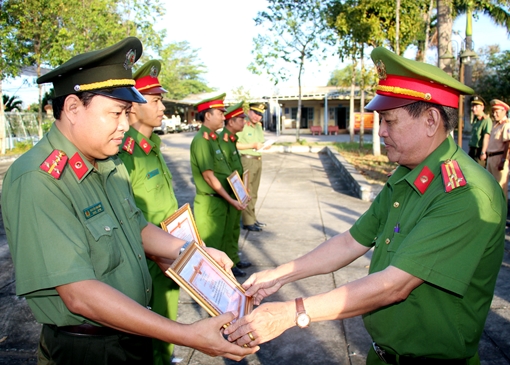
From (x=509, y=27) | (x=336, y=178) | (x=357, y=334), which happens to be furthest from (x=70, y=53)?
(x=509, y=27)

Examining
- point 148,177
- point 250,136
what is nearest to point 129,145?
point 148,177

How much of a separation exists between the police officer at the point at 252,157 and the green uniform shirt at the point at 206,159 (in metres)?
1.93

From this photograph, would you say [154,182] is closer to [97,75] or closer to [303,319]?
[97,75]

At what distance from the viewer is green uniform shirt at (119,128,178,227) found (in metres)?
3.35

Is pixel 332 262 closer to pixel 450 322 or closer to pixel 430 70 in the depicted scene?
pixel 450 322

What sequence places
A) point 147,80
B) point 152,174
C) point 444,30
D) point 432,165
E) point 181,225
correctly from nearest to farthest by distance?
point 432,165
point 181,225
point 152,174
point 147,80
point 444,30

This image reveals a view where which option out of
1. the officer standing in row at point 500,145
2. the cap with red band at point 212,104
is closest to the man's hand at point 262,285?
the cap with red band at point 212,104

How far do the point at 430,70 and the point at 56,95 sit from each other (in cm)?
161

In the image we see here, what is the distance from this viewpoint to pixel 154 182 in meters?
3.44

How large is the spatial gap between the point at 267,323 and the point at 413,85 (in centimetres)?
122

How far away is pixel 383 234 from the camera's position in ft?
6.78

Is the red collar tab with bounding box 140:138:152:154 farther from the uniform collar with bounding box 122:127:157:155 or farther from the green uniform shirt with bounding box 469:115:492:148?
the green uniform shirt with bounding box 469:115:492:148

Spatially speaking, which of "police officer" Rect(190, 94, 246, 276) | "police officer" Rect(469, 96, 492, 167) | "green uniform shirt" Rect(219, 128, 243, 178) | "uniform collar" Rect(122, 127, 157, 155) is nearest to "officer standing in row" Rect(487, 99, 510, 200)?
"police officer" Rect(469, 96, 492, 167)

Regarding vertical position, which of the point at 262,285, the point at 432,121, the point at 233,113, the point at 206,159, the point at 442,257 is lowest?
the point at 262,285
